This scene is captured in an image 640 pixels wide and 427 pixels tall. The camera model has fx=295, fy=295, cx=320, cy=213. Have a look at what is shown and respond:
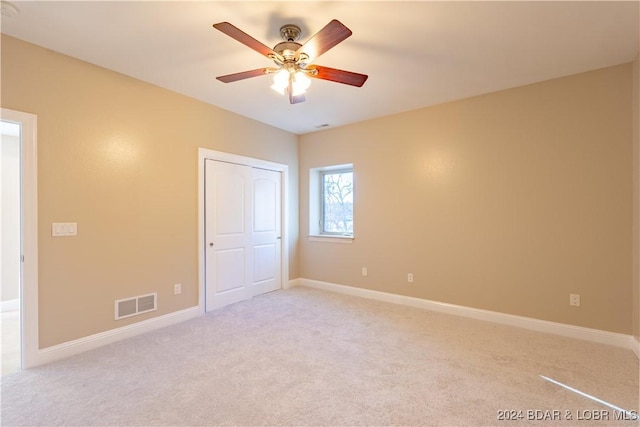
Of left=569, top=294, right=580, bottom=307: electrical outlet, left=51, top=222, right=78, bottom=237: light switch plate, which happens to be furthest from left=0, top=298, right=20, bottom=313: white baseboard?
left=569, top=294, right=580, bottom=307: electrical outlet

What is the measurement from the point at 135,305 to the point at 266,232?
6.72ft

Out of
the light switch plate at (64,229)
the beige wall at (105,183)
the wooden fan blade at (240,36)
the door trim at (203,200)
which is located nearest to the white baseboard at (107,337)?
the beige wall at (105,183)

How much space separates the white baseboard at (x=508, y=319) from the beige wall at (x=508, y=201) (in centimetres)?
7

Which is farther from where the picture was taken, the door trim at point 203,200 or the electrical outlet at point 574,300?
the door trim at point 203,200

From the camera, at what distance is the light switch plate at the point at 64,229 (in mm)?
2551

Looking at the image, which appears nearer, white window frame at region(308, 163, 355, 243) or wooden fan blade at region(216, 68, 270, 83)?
wooden fan blade at region(216, 68, 270, 83)

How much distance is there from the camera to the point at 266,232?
185 inches

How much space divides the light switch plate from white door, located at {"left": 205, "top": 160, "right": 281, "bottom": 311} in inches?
53.2

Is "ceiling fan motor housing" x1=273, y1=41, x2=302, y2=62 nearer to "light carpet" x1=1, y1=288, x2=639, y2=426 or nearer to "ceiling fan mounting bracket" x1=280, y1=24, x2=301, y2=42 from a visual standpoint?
"ceiling fan mounting bracket" x1=280, y1=24, x2=301, y2=42

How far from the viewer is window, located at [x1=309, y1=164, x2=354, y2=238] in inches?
193

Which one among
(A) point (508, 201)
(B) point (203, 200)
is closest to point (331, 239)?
(B) point (203, 200)

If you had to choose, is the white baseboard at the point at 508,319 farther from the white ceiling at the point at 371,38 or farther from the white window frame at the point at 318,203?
the white ceiling at the point at 371,38

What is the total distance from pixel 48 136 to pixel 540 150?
15.4 feet

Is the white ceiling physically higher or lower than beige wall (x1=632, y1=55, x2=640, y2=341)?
higher
